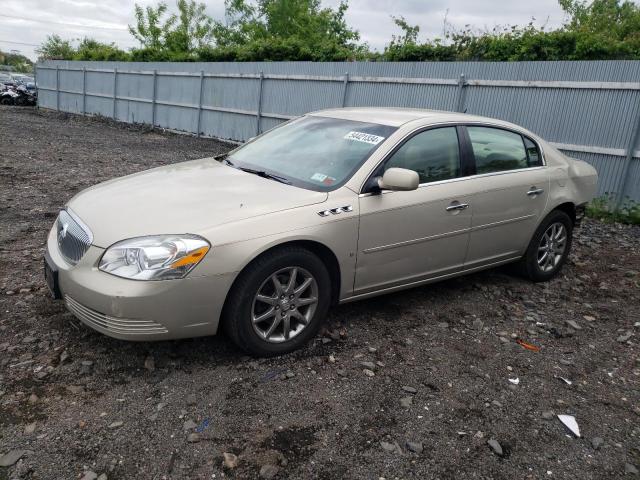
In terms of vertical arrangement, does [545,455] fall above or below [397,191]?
below

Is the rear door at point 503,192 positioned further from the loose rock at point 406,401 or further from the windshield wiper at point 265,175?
the loose rock at point 406,401

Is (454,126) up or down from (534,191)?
up

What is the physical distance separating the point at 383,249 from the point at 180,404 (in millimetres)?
1695

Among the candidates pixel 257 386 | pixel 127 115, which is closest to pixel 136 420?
pixel 257 386

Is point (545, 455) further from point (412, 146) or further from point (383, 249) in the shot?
point (412, 146)

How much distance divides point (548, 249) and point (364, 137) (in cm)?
239

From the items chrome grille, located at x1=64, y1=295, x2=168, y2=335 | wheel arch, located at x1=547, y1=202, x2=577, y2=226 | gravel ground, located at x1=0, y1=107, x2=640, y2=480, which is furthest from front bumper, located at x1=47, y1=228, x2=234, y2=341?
wheel arch, located at x1=547, y1=202, x2=577, y2=226

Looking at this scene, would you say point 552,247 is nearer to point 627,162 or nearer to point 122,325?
point 627,162

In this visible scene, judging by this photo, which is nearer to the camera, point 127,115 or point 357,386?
point 357,386

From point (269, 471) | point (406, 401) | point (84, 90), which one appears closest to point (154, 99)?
point (84, 90)

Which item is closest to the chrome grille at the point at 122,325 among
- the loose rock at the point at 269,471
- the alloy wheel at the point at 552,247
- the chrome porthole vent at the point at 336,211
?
the loose rock at the point at 269,471

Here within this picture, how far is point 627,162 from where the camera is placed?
7902 millimetres

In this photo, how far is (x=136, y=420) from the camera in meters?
2.88

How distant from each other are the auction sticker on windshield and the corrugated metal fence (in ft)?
18.2
